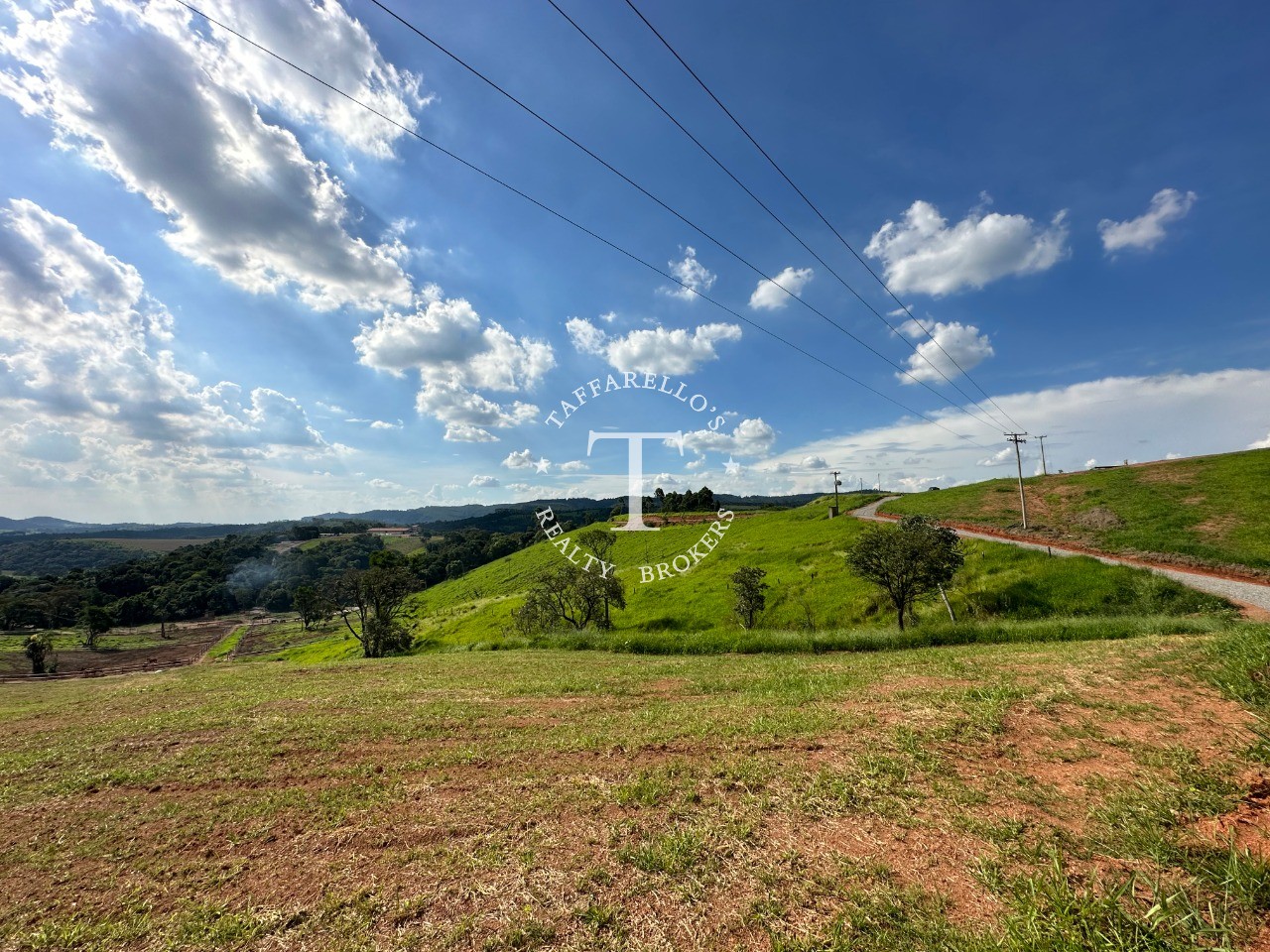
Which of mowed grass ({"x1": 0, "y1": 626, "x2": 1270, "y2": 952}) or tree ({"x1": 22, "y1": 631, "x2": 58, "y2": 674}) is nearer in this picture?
mowed grass ({"x1": 0, "y1": 626, "x2": 1270, "y2": 952})

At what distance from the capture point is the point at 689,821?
554cm

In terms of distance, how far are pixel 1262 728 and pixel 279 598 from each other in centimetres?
16649

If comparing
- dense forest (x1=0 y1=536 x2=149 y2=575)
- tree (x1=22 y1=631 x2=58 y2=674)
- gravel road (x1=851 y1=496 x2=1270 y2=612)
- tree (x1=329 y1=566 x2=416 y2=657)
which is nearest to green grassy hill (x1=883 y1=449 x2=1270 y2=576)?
gravel road (x1=851 y1=496 x2=1270 y2=612)

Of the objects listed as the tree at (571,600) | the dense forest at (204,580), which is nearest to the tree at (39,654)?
the dense forest at (204,580)

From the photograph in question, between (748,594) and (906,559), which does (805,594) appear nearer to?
(748,594)

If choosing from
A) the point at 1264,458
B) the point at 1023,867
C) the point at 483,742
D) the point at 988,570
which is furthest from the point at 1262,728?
the point at 1264,458

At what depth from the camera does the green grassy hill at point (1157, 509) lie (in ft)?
98.3

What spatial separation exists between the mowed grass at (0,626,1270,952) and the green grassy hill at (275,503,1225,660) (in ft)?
47.2

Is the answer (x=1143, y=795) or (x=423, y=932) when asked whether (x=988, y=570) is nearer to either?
(x=1143, y=795)

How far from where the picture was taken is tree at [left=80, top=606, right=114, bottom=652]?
275ft

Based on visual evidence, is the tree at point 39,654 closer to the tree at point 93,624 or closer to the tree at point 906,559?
the tree at point 93,624

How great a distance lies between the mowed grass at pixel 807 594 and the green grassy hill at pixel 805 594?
8 centimetres

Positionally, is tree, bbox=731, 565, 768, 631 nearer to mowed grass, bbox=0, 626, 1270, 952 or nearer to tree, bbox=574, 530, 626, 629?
tree, bbox=574, 530, 626, 629

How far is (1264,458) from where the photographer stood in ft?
145
